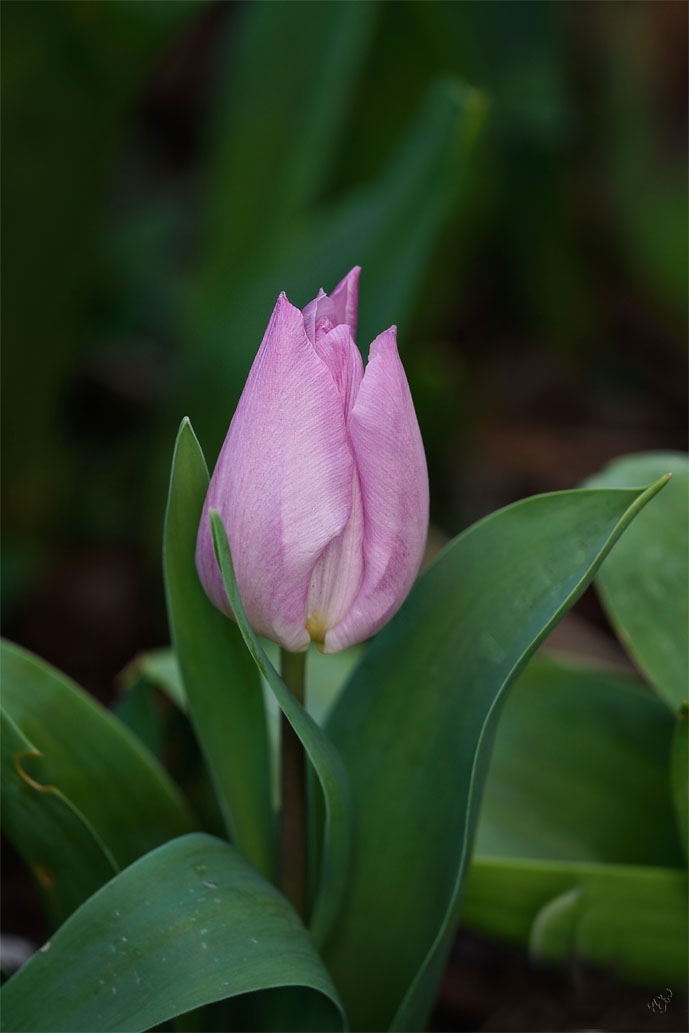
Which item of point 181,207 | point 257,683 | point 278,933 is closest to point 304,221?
point 181,207

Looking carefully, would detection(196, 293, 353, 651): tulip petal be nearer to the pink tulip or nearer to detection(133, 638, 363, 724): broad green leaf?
the pink tulip

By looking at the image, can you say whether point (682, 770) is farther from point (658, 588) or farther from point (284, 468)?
point (284, 468)

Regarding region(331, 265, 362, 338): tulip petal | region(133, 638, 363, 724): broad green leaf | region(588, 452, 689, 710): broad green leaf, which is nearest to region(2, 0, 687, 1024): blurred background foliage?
region(133, 638, 363, 724): broad green leaf

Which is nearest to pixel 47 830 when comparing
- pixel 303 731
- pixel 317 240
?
pixel 303 731

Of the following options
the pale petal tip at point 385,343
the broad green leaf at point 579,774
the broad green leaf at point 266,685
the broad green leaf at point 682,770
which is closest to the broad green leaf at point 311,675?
the broad green leaf at point 266,685

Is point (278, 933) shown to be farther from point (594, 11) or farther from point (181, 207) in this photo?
point (594, 11)
